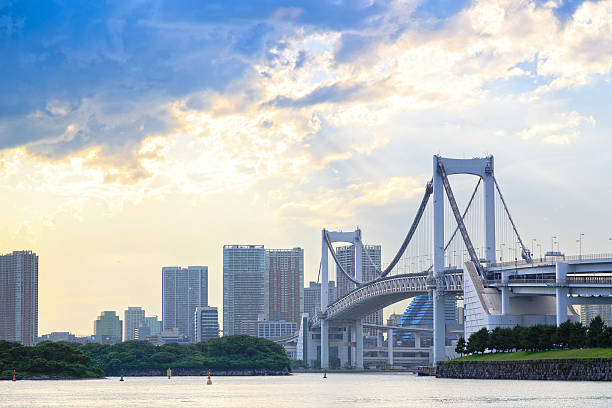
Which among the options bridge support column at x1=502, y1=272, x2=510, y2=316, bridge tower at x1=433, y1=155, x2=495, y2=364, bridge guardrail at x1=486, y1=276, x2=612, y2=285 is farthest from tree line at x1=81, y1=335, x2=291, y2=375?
bridge guardrail at x1=486, y1=276, x2=612, y2=285

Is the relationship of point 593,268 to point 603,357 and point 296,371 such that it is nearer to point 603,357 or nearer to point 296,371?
point 603,357

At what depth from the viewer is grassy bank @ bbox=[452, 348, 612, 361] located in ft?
234

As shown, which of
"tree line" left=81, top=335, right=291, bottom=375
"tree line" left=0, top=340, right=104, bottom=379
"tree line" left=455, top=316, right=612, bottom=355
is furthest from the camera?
"tree line" left=81, top=335, right=291, bottom=375

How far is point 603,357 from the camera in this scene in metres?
68.0

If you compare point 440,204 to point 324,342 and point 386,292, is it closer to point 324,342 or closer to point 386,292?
point 386,292

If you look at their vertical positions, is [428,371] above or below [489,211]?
below

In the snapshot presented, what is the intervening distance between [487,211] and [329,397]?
50184 mm

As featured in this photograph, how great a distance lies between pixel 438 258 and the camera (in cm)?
11694


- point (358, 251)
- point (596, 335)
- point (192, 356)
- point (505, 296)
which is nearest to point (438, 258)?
point (505, 296)

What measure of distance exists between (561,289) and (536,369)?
62.3ft

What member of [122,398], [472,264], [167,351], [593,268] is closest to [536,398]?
[122,398]

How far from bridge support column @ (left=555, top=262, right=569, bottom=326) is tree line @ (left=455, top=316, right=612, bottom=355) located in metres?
4.40

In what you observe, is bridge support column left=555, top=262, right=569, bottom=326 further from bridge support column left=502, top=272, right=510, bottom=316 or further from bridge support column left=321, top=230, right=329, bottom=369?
bridge support column left=321, top=230, right=329, bottom=369

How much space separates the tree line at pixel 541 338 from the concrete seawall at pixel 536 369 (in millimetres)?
2944
